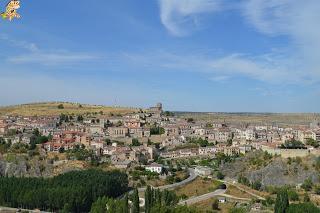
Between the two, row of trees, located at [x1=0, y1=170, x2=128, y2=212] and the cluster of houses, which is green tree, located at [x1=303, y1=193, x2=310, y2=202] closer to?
the cluster of houses

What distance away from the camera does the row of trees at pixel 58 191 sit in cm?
3653

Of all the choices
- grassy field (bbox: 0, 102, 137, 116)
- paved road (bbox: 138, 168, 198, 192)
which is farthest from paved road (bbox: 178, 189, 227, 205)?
grassy field (bbox: 0, 102, 137, 116)

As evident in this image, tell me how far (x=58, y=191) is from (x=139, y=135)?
30.9 metres

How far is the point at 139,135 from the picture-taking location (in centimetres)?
6738

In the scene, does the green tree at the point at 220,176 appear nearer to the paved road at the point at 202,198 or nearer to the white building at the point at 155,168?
the paved road at the point at 202,198

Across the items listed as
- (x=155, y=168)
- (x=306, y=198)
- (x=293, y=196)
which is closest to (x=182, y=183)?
(x=155, y=168)

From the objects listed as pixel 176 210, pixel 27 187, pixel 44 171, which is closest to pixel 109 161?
pixel 44 171

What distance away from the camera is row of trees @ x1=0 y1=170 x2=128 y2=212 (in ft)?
120

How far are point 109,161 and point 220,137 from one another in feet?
75.0

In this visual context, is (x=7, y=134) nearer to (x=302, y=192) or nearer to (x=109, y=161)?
(x=109, y=161)

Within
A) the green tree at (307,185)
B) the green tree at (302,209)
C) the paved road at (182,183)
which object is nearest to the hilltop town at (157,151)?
the paved road at (182,183)

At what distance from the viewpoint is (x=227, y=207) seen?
125 feet

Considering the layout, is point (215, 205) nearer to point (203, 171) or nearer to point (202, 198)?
point (202, 198)

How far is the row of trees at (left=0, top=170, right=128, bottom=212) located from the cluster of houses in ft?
36.4
